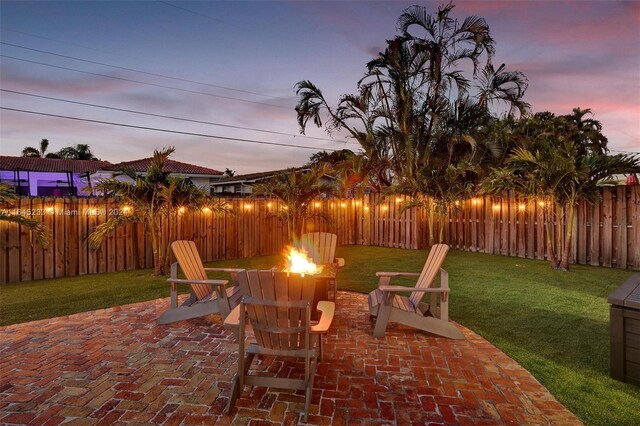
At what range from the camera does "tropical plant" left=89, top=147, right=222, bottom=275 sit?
25.6 feet

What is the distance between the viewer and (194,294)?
5.01 m

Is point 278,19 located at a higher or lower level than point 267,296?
higher

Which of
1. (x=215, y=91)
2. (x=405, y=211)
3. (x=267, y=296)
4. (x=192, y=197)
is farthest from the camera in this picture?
(x=215, y=91)

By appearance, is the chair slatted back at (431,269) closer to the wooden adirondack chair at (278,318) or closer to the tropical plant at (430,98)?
the wooden adirondack chair at (278,318)

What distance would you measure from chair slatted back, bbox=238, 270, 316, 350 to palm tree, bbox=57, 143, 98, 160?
46.9 metres

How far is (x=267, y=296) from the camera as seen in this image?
9.40 ft

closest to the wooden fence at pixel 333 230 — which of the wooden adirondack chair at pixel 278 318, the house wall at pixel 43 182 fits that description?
the wooden adirondack chair at pixel 278 318

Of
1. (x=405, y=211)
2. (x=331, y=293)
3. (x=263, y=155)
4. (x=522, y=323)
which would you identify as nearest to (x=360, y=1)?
(x=405, y=211)

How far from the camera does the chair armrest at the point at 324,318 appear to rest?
295 centimetres

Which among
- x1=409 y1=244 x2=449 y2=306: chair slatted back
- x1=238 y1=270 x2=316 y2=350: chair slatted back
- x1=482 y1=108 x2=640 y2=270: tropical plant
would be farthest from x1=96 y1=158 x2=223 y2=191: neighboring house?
x1=238 y1=270 x2=316 y2=350: chair slatted back

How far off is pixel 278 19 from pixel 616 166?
435 inches

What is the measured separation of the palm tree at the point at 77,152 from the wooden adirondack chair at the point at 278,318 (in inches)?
1848

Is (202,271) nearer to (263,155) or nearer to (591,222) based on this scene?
(591,222)

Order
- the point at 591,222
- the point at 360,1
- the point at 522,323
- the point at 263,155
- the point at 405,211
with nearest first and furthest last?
the point at 522,323
the point at 591,222
the point at 360,1
the point at 405,211
the point at 263,155
